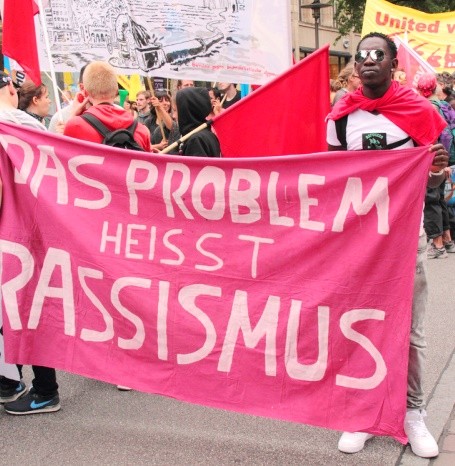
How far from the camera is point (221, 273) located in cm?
356

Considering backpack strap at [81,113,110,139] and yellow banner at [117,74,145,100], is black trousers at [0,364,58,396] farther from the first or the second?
yellow banner at [117,74,145,100]

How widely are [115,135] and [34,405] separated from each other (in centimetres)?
156

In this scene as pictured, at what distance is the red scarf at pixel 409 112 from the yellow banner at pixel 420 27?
9.20 m

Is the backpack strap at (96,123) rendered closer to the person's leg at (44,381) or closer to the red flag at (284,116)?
the red flag at (284,116)

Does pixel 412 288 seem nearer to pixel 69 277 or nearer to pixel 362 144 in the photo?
pixel 362 144

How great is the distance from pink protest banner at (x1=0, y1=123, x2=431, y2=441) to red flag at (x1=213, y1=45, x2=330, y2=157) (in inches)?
43.2

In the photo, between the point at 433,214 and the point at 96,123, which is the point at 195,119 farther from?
the point at 433,214

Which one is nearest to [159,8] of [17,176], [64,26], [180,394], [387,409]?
[64,26]

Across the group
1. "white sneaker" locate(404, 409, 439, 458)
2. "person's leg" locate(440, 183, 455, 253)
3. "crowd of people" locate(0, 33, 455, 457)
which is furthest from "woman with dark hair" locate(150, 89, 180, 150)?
"white sneaker" locate(404, 409, 439, 458)

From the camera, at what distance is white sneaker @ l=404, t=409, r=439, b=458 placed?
360 cm

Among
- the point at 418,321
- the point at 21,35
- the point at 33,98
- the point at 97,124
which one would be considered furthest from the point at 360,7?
the point at 418,321

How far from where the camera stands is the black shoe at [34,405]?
436 cm

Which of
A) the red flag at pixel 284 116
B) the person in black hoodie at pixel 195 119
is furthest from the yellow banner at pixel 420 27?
the red flag at pixel 284 116

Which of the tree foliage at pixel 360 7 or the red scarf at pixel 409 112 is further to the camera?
the tree foliage at pixel 360 7
